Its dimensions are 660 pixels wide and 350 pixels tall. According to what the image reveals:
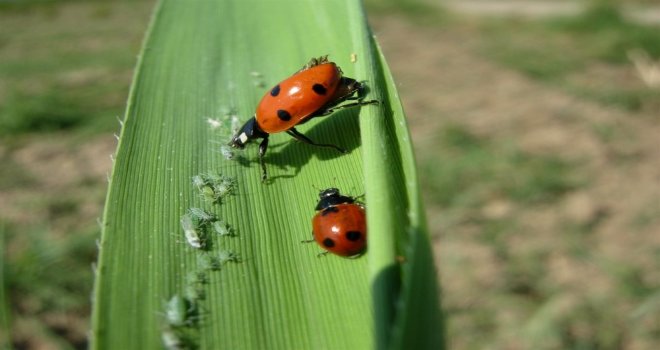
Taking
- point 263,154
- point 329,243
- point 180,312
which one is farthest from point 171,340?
point 263,154

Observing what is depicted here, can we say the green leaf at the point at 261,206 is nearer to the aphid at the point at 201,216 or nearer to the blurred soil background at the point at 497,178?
the aphid at the point at 201,216

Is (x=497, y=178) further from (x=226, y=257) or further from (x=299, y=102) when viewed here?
(x=226, y=257)

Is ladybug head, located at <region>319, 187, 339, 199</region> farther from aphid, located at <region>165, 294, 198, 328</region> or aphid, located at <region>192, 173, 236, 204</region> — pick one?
aphid, located at <region>165, 294, 198, 328</region>

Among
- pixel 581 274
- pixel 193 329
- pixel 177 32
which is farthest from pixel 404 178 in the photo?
pixel 581 274

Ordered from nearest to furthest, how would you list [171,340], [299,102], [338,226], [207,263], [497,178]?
[171,340] → [207,263] → [338,226] → [299,102] → [497,178]

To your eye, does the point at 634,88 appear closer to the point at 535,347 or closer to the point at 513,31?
the point at 513,31

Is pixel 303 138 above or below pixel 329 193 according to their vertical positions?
above
